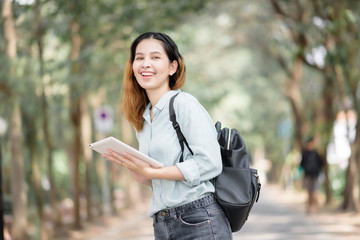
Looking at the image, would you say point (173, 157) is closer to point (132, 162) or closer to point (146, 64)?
point (132, 162)

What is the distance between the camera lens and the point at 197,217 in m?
3.36

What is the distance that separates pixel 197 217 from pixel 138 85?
2.66 ft

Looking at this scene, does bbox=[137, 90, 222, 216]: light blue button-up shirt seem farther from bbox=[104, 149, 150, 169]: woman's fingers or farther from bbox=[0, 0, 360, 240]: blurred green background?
bbox=[0, 0, 360, 240]: blurred green background

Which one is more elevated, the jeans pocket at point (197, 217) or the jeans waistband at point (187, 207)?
the jeans waistband at point (187, 207)

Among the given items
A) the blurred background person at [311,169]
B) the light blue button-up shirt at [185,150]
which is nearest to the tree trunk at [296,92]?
the blurred background person at [311,169]

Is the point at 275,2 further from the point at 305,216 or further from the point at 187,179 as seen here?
the point at 187,179

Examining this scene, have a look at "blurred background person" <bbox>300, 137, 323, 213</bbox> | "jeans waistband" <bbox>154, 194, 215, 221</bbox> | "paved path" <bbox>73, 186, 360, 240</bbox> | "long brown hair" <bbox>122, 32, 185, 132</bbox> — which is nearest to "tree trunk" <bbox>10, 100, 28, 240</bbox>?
"paved path" <bbox>73, 186, 360, 240</bbox>

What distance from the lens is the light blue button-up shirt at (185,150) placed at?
330cm

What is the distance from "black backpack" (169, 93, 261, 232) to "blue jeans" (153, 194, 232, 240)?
5 centimetres

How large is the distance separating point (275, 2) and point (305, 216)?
19.1 feet

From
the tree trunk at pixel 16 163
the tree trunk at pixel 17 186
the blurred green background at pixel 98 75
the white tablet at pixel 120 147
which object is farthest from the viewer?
the blurred green background at pixel 98 75

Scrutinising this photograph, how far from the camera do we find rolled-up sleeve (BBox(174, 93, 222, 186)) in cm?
330

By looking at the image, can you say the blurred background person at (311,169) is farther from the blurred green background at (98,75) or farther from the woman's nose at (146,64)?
the woman's nose at (146,64)

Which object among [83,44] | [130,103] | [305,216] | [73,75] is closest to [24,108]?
[73,75]
